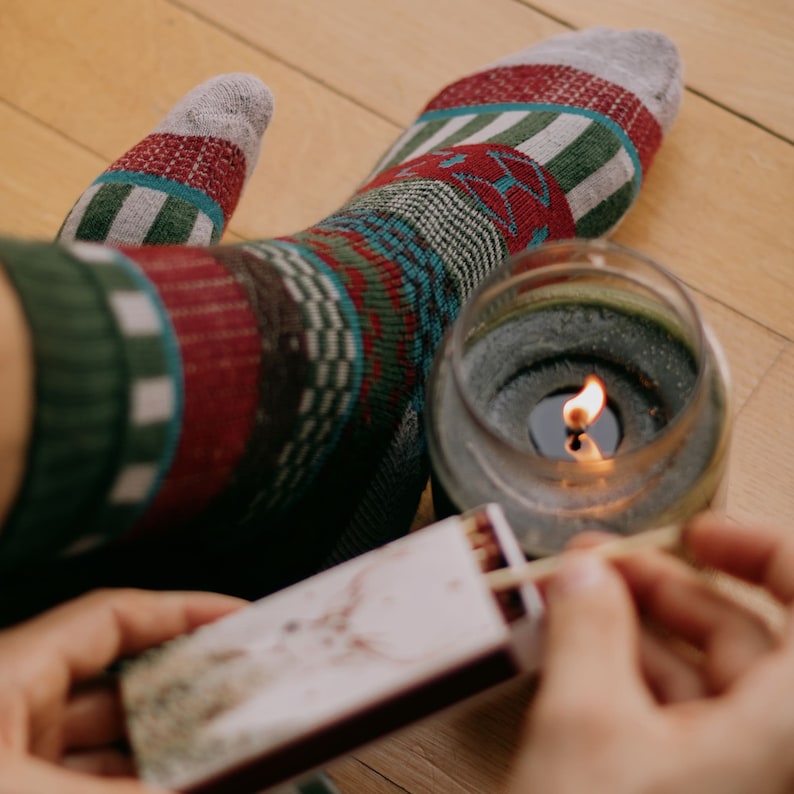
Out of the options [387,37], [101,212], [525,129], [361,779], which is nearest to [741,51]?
[525,129]

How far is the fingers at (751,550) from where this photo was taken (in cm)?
34

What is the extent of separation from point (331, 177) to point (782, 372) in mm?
392

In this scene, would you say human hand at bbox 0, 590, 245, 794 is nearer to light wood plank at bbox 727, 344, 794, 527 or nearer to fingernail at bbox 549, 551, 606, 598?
→ fingernail at bbox 549, 551, 606, 598

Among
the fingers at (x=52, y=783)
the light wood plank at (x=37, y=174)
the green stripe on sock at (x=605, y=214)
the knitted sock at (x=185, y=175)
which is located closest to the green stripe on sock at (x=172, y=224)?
the knitted sock at (x=185, y=175)

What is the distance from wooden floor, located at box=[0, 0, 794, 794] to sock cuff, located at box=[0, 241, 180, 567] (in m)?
0.37

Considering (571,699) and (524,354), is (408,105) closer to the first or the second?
(524,354)

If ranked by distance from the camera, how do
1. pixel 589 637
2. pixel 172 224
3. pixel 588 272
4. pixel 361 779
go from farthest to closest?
pixel 172 224 < pixel 361 779 < pixel 588 272 < pixel 589 637

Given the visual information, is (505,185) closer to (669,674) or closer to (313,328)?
(313,328)

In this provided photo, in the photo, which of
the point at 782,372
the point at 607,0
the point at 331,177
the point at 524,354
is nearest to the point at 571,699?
the point at 524,354

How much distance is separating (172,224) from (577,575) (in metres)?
0.47

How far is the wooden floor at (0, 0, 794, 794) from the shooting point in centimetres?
69

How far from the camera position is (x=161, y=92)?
772mm

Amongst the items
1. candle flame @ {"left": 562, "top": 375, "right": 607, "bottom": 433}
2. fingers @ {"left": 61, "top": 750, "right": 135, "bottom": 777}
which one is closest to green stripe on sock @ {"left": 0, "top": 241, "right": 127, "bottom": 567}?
fingers @ {"left": 61, "top": 750, "right": 135, "bottom": 777}

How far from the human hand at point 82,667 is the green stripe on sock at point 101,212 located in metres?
0.33
